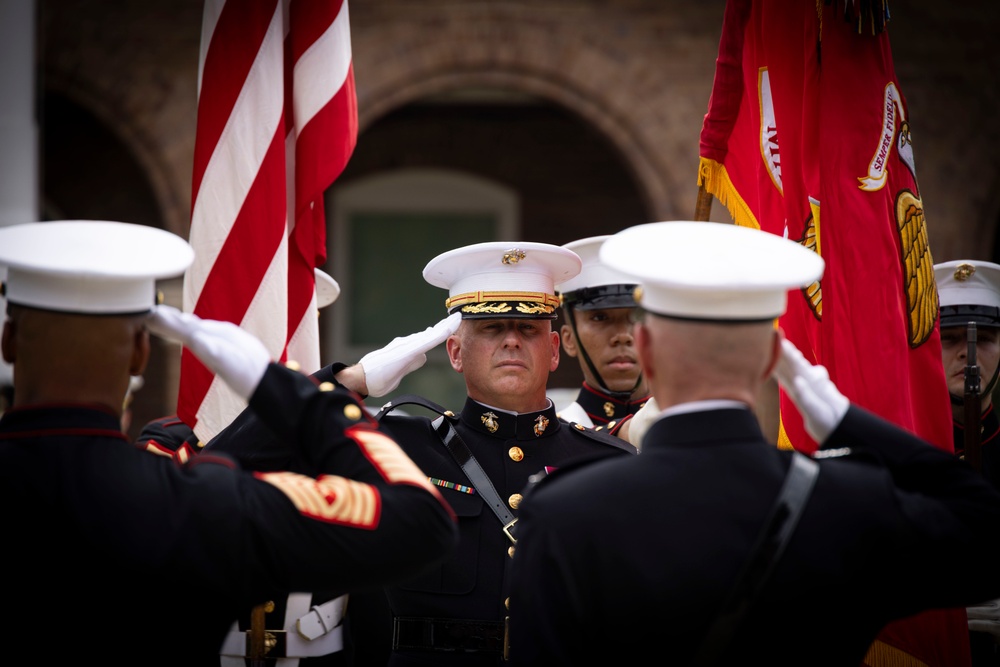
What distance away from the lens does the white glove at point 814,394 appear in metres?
1.93

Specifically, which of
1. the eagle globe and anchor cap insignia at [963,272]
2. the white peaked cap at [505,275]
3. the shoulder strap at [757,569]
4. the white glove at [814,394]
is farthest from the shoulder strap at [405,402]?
the eagle globe and anchor cap insignia at [963,272]

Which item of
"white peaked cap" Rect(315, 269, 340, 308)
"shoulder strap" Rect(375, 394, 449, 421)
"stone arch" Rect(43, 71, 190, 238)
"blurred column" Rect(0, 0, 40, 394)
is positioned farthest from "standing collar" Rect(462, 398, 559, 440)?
"stone arch" Rect(43, 71, 190, 238)

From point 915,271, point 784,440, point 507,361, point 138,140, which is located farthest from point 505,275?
point 138,140

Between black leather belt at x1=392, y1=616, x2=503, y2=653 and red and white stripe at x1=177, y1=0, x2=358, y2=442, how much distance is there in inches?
35.2

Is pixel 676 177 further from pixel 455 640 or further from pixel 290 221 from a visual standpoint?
pixel 455 640

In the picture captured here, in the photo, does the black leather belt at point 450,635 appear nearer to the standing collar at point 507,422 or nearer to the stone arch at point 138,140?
the standing collar at point 507,422

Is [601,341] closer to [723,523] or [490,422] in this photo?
[490,422]

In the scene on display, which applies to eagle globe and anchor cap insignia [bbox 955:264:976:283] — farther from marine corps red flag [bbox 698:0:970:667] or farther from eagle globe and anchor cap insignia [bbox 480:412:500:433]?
eagle globe and anchor cap insignia [bbox 480:412:500:433]

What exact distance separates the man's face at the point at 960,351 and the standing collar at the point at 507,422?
67.8 inches

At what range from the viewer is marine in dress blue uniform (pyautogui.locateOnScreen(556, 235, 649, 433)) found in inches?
168

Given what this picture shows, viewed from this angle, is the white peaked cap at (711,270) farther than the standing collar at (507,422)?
No

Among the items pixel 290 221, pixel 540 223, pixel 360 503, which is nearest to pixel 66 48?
pixel 540 223

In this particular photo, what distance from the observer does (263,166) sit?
3.41 meters

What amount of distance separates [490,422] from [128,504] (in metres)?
1.63
